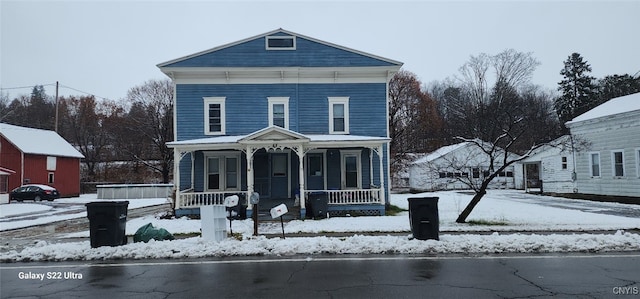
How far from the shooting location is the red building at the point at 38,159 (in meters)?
35.6

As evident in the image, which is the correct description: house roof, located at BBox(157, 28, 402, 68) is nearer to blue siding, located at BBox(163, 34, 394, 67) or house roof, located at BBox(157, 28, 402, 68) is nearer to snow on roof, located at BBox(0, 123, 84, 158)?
blue siding, located at BBox(163, 34, 394, 67)

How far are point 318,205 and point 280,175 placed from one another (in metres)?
4.20

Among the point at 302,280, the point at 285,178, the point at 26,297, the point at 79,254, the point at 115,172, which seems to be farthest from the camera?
the point at 115,172

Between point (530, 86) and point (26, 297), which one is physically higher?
point (530, 86)

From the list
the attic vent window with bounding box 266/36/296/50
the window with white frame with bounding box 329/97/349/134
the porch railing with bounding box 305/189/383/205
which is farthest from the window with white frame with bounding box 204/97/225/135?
the porch railing with bounding box 305/189/383/205

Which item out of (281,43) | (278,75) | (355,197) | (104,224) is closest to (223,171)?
(278,75)

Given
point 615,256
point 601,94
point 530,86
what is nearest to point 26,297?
point 615,256

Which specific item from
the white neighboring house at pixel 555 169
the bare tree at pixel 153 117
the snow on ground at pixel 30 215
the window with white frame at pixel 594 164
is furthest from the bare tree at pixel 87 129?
the window with white frame at pixel 594 164

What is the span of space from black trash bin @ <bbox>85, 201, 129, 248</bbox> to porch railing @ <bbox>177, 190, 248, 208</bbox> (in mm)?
7424

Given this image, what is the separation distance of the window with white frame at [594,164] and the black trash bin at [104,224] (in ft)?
85.2

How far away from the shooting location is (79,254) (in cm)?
1006

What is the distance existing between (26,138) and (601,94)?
64.4 m

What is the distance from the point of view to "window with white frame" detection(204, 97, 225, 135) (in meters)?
20.8

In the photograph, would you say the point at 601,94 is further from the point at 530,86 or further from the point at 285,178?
the point at 285,178
